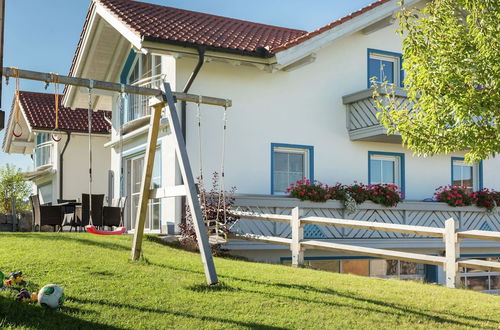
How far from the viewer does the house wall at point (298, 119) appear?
1492 cm

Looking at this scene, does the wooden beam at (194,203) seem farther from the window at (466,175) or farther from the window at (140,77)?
the window at (466,175)

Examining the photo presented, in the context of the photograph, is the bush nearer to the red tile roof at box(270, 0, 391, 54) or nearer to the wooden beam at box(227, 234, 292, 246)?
the wooden beam at box(227, 234, 292, 246)

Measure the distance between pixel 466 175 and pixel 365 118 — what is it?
15.5 ft

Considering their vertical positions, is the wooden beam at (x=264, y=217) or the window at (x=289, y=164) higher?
the window at (x=289, y=164)

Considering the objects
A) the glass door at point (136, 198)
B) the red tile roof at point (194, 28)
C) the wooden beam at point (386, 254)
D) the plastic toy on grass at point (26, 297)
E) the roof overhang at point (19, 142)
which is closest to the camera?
the plastic toy on grass at point (26, 297)

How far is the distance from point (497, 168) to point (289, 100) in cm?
760

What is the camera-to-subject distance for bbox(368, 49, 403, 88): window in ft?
57.5

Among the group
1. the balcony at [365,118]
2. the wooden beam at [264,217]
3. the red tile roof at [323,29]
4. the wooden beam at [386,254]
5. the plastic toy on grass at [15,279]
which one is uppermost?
the red tile roof at [323,29]

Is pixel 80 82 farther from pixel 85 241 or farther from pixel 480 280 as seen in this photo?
pixel 480 280

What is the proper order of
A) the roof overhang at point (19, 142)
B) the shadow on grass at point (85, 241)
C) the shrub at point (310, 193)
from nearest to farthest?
the shadow on grass at point (85, 241) → the shrub at point (310, 193) → the roof overhang at point (19, 142)

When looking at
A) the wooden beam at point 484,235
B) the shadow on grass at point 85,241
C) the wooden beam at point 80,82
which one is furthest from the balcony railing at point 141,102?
the wooden beam at point 484,235

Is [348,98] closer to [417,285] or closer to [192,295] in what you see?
[417,285]

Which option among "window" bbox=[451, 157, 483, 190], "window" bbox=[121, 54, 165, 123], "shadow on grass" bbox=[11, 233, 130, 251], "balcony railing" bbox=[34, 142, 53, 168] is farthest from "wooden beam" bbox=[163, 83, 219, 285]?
"balcony railing" bbox=[34, 142, 53, 168]

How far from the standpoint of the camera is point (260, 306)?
662 centimetres
